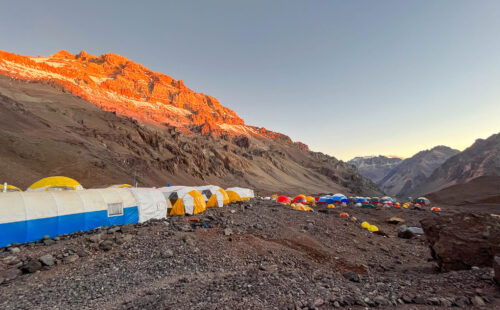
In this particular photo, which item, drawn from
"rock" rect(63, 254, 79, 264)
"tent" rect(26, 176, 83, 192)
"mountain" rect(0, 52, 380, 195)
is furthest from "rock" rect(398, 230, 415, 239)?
"mountain" rect(0, 52, 380, 195)

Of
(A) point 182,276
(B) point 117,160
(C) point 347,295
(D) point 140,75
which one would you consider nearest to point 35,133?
(B) point 117,160

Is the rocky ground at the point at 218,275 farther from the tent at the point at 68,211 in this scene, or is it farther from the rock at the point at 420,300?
the tent at the point at 68,211

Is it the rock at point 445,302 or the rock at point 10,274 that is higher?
the rock at point 445,302

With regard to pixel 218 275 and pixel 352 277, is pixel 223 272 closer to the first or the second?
pixel 218 275

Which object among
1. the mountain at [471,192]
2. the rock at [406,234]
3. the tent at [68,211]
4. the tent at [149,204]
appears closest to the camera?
the tent at [68,211]

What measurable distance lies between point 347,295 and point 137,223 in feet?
40.6

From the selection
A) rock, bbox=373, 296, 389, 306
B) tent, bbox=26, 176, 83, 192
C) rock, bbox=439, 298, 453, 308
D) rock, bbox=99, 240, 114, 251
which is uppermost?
tent, bbox=26, 176, 83, 192

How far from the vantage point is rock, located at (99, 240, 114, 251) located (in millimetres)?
9437

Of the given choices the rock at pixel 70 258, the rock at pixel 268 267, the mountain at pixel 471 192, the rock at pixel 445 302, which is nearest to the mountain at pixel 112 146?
the rock at pixel 70 258

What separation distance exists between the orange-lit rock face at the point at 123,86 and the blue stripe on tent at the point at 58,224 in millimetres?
93349

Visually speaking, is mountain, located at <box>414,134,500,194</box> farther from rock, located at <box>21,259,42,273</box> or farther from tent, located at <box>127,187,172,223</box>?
Answer: rock, located at <box>21,259,42,273</box>

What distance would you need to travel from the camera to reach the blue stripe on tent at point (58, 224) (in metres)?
10.2

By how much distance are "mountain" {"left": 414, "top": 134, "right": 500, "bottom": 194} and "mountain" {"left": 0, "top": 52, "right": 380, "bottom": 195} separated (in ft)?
122

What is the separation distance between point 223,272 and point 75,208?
934 centimetres
